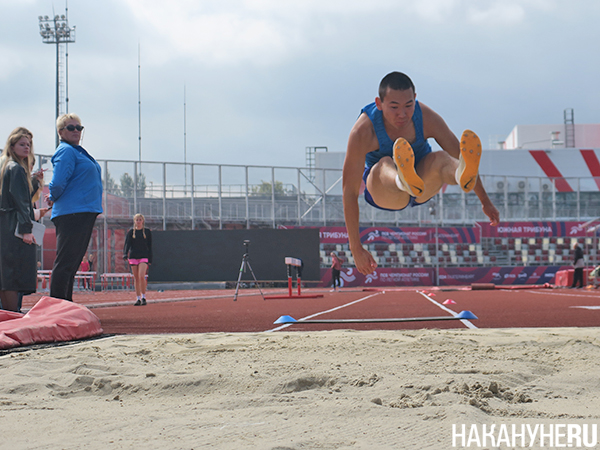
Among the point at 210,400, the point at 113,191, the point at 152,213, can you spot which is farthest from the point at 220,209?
the point at 210,400

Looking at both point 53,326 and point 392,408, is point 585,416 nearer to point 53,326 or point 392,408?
point 392,408

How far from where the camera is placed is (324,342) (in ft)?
13.9

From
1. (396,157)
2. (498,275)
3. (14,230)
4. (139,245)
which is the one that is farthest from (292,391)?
(498,275)

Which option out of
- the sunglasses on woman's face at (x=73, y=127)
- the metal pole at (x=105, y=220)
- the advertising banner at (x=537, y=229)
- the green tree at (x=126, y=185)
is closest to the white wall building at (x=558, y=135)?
the advertising banner at (x=537, y=229)

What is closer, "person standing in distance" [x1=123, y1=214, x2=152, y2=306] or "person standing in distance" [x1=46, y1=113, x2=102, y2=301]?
"person standing in distance" [x1=46, y1=113, x2=102, y2=301]

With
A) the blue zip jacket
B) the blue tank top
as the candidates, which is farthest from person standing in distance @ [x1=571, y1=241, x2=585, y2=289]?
the blue zip jacket

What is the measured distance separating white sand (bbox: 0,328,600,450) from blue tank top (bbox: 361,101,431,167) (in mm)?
1414

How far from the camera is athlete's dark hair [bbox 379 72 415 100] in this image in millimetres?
3697

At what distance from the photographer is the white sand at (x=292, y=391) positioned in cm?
198

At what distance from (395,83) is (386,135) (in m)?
0.40

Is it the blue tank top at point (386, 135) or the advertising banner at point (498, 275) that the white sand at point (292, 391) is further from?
the advertising banner at point (498, 275)

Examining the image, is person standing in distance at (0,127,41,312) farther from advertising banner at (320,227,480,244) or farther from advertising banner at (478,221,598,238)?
advertising banner at (478,221,598,238)

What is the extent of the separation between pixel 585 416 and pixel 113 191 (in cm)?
2539

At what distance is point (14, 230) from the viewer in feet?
16.3
